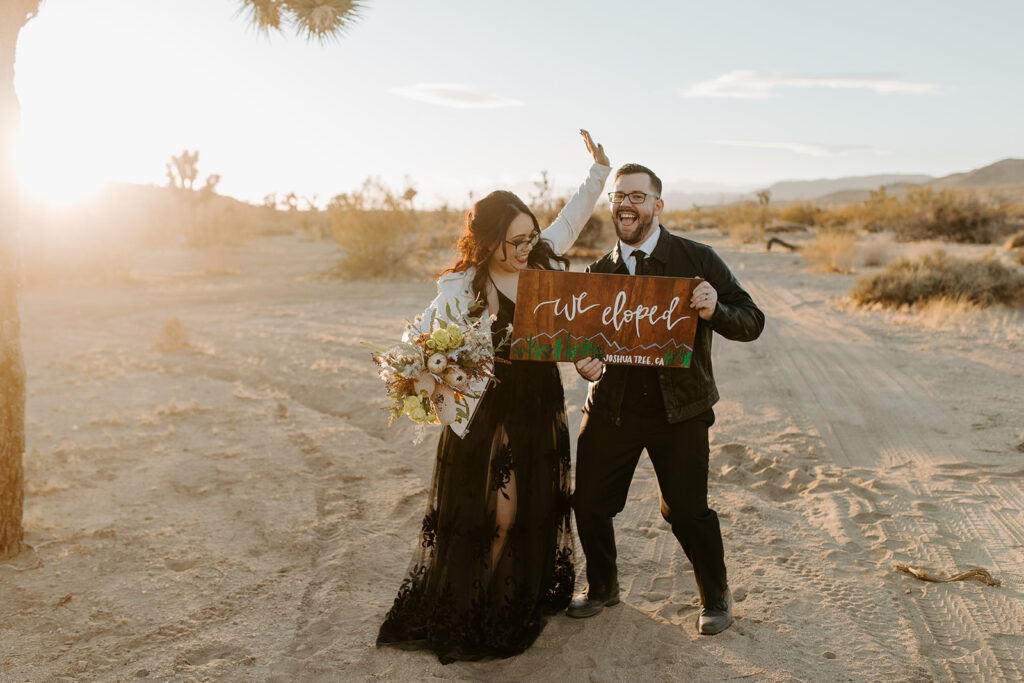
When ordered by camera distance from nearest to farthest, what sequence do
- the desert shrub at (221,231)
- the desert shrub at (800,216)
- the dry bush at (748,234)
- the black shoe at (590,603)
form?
the black shoe at (590,603)
the dry bush at (748,234)
the desert shrub at (221,231)
the desert shrub at (800,216)

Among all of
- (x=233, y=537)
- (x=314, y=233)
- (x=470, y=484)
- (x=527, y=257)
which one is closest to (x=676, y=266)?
(x=527, y=257)

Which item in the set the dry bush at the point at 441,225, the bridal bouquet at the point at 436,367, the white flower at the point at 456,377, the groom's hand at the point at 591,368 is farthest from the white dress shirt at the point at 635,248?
the dry bush at the point at 441,225

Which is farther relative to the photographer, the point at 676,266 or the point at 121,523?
the point at 121,523

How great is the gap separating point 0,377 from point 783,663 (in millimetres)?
4463

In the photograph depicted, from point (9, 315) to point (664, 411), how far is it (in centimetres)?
374

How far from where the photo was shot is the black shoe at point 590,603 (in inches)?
A: 149

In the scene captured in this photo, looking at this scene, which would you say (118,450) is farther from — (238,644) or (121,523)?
(238,644)

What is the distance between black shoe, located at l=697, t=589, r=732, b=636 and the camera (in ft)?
11.8

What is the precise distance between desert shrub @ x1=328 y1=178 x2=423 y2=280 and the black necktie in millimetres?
17373

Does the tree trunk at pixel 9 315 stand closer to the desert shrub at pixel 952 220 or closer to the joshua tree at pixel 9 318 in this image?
the joshua tree at pixel 9 318

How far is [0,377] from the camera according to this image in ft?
14.2

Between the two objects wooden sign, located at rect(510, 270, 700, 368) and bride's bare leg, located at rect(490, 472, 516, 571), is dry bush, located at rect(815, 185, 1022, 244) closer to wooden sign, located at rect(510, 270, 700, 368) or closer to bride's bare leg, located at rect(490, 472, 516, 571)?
wooden sign, located at rect(510, 270, 700, 368)

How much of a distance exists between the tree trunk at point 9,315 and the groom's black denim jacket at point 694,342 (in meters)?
3.38

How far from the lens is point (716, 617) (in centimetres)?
363
